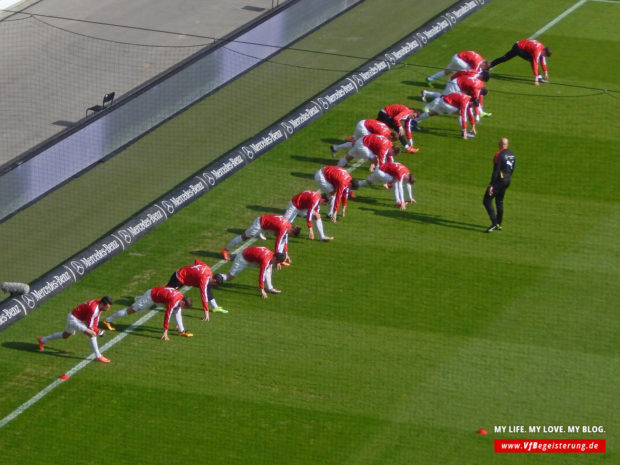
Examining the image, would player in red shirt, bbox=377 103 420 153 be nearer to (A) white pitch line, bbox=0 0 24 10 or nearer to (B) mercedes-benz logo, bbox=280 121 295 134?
(B) mercedes-benz logo, bbox=280 121 295 134

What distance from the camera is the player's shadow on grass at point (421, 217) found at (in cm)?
2894

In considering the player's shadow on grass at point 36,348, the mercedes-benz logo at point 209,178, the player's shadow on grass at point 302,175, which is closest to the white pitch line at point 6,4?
the mercedes-benz logo at point 209,178

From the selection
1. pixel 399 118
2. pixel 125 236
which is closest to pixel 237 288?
pixel 125 236

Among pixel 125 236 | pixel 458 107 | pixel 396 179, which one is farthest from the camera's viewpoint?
pixel 458 107

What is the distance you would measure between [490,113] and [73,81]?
11205mm

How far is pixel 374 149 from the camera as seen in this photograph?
3048cm

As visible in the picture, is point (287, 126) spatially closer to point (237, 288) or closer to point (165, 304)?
point (237, 288)

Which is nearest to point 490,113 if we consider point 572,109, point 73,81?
point 572,109

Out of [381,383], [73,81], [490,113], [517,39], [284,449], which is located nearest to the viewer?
[284,449]

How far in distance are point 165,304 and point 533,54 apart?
594 inches

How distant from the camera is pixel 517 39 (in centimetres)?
3966

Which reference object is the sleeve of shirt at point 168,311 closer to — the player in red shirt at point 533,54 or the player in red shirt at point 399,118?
the player in red shirt at point 399,118

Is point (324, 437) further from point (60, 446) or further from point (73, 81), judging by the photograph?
point (73, 81)

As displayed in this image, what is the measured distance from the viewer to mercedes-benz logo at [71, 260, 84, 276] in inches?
1064
